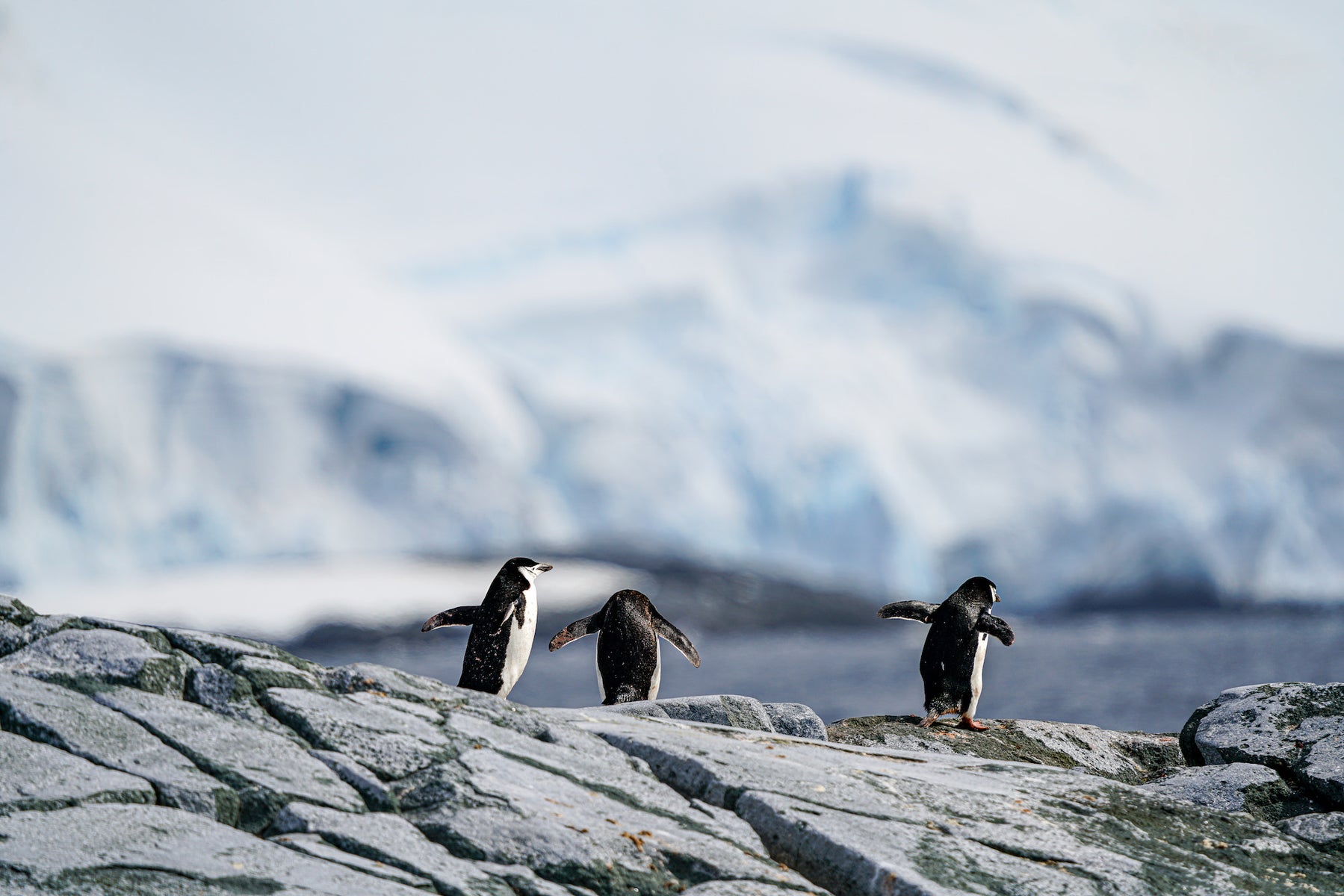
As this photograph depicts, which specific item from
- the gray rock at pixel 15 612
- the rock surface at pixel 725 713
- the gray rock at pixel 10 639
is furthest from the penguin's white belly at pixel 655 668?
the gray rock at pixel 10 639

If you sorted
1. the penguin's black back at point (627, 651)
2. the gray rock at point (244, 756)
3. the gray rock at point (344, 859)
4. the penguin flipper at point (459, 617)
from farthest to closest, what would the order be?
the penguin's black back at point (627, 651) → the penguin flipper at point (459, 617) → the gray rock at point (244, 756) → the gray rock at point (344, 859)

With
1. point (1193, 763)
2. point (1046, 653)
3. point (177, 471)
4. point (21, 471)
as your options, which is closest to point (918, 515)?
point (1046, 653)

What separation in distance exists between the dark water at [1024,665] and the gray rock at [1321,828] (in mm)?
20588

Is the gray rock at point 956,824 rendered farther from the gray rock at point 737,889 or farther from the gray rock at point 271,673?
the gray rock at point 271,673

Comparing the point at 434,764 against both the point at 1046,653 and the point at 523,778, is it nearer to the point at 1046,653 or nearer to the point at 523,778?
the point at 523,778

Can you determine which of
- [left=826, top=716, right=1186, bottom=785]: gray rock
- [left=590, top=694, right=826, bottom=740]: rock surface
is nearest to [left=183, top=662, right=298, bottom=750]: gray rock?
[left=590, top=694, right=826, bottom=740]: rock surface

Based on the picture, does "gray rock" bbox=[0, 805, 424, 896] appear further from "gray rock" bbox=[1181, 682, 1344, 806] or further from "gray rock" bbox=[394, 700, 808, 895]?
"gray rock" bbox=[1181, 682, 1344, 806]

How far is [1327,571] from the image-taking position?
93.9 meters

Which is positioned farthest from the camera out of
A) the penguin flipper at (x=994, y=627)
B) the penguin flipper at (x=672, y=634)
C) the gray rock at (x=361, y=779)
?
the penguin flipper at (x=672, y=634)

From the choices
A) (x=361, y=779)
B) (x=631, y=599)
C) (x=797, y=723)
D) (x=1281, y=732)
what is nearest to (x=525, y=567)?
(x=631, y=599)

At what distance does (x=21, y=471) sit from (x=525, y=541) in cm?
3091

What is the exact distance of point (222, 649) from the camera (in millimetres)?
Answer: 6094

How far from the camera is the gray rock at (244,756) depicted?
16.5 feet

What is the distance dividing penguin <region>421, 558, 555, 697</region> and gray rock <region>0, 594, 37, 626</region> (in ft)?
10.8
